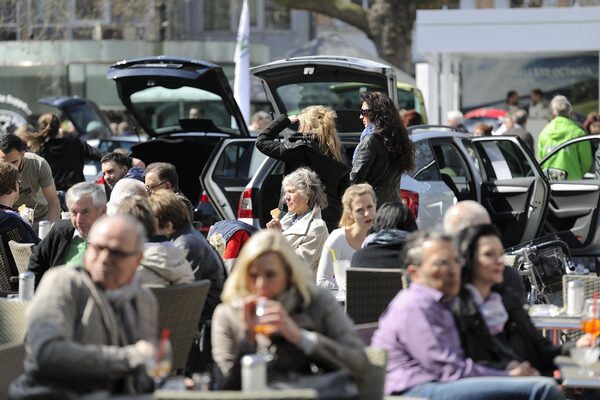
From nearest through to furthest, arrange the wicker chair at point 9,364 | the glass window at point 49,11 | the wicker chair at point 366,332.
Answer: the wicker chair at point 9,364 < the wicker chair at point 366,332 < the glass window at point 49,11

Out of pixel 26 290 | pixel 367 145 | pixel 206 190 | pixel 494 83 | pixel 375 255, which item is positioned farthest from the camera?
pixel 494 83

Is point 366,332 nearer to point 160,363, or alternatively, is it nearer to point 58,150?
point 160,363

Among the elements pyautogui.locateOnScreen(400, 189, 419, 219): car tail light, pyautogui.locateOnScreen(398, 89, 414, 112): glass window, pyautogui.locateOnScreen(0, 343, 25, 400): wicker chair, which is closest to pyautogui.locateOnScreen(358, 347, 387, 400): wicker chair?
pyautogui.locateOnScreen(0, 343, 25, 400): wicker chair

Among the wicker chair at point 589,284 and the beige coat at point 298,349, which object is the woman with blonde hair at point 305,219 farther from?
the beige coat at point 298,349

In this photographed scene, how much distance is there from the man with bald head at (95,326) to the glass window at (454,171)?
810 centimetres

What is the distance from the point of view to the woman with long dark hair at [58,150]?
14.8m

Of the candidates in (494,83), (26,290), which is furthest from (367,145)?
(494,83)

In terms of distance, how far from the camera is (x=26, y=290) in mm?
7426

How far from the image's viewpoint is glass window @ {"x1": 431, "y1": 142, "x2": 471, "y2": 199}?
1341cm

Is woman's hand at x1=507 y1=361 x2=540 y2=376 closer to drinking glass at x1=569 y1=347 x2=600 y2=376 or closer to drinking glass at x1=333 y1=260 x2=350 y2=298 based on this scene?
drinking glass at x1=569 y1=347 x2=600 y2=376

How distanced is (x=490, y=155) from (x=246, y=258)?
29.7 ft

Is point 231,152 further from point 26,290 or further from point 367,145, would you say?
point 26,290

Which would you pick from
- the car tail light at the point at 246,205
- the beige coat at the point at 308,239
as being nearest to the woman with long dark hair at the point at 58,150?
the car tail light at the point at 246,205

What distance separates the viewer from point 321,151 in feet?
35.9
